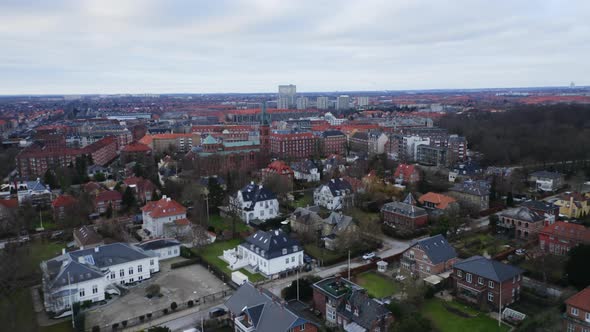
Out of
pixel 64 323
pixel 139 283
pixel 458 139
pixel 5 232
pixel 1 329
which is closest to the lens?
pixel 1 329

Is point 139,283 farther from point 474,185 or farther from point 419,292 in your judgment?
point 474,185

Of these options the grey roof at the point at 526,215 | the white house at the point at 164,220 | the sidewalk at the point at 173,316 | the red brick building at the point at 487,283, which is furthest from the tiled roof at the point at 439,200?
the sidewalk at the point at 173,316

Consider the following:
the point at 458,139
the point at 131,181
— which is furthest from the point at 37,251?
the point at 458,139

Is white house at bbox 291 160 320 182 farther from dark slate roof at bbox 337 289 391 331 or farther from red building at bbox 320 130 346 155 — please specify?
dark slate roof at bbox 337 289 391 331

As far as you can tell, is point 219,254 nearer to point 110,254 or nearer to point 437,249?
point 110,254

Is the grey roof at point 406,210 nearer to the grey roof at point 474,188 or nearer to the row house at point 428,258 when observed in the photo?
the row house at point 428,258

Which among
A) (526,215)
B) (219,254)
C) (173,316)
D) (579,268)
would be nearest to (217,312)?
(173,316)
